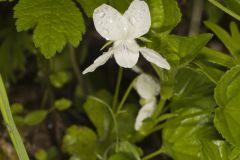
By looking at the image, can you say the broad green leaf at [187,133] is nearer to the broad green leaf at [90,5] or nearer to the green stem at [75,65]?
the broad green leaf at [90,5]

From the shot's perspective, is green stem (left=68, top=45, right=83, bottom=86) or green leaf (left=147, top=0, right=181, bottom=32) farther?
green stem (left=68, top=45, right=83, bottom=86)

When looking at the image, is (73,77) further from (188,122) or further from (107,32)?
(107,32)

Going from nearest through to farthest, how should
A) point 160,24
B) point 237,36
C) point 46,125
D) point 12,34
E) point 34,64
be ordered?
point 160,24
point 237,36
point 12,34
point 46,125
point 34,64

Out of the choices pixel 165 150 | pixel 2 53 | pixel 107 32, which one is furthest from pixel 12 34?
pixel 107 32

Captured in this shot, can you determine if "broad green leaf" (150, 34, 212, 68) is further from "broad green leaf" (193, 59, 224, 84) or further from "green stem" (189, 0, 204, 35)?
"green stem" (189, 0, 204, 35)

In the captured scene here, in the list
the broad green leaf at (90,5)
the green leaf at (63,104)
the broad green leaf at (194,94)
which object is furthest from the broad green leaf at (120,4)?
Result: the green leaf at (63,104)

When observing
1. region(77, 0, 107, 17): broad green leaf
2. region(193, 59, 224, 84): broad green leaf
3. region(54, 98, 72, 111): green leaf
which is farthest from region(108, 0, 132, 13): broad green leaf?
region(54, 98, 72, 111): green leaf
